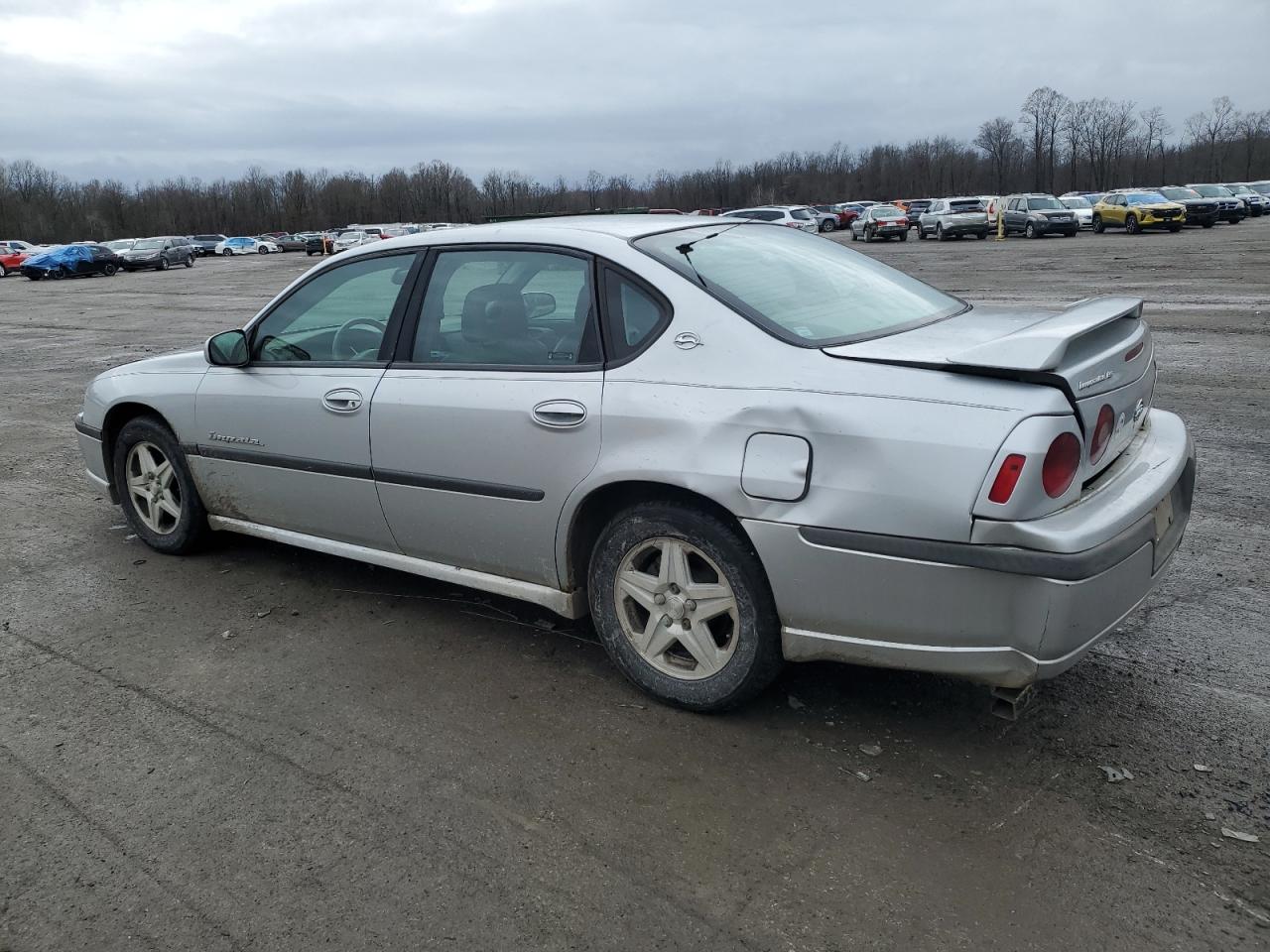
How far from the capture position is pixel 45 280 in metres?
42.2

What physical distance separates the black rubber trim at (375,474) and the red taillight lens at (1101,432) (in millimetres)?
1768

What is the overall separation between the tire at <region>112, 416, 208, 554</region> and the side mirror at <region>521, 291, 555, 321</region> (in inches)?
85.6

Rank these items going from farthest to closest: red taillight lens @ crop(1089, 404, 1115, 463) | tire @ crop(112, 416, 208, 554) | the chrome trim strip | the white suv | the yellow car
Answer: the white suv
the yellow car
tire @ crop(112, 416, 208, 554)
the chrome trim strip
red taillight lens @ crop(1089, 404, 1115, 463)

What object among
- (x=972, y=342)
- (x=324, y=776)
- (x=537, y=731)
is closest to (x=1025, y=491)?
(x=972, y=342)

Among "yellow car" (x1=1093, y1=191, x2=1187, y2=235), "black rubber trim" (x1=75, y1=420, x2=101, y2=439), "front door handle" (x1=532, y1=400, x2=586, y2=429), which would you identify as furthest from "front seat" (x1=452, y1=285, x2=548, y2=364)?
"yellow car" (x1=1093, y1=191, x2=1187, y2=235)

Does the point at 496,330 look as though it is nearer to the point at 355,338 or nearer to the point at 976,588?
the point at 355,338

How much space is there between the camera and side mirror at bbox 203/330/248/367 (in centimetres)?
464

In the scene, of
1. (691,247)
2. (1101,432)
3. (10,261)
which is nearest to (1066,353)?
(1101,432)

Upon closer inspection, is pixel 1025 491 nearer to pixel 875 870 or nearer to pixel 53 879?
pixel 875 870

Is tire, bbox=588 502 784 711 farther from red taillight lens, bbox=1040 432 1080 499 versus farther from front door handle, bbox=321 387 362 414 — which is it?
front door handle, bbox=321 387 362 414

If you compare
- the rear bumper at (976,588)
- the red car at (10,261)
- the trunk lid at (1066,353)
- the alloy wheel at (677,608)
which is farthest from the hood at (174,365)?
the red car at (10,261)

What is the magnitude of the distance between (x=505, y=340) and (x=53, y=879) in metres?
2.20

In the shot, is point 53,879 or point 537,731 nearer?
point 53,879

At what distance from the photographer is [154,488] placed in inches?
203
